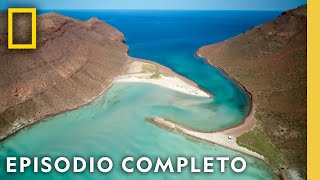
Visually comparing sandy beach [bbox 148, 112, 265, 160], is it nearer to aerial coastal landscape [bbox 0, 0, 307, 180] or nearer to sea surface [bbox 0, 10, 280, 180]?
aerial coastal landscape [bbox 0, 0, 307, 180]

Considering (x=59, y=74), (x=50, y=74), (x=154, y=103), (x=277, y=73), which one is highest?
(x=277, y=73)

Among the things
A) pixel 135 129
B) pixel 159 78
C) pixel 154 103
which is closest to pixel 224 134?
pixel 135 129

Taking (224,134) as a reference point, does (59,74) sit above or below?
above

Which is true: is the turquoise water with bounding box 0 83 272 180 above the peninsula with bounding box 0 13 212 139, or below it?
A: below

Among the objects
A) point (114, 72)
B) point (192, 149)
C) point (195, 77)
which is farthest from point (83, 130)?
point (195, 77)

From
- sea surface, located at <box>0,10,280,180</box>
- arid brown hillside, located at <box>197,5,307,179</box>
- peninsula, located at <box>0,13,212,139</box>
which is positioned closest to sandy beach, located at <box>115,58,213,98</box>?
peninsula, located at <box>0,13,212,139</box>

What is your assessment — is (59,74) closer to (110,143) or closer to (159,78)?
(159,78)

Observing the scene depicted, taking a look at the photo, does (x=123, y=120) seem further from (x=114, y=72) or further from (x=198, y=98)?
(x=114, y=72)
